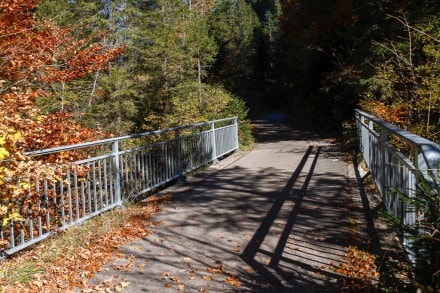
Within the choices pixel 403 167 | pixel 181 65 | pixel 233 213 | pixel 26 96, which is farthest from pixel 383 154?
pixel 181 65

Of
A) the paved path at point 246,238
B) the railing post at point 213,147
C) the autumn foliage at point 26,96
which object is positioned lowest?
the paved path at point 246,238

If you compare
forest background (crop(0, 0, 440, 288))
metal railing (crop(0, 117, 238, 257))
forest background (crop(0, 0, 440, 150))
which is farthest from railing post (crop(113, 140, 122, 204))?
forest background (crop(0, 0, 440, 150))

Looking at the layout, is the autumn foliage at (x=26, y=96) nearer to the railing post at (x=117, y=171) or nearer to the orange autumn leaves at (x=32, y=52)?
the orange autumn leaves at (x=32, y=52)

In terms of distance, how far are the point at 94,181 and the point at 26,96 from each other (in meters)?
1.36

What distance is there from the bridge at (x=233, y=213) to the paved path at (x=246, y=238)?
12 millimetres

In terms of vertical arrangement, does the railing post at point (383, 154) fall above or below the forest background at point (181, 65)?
below

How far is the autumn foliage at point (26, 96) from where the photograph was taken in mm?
3686

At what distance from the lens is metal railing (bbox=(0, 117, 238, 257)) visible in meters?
4.41

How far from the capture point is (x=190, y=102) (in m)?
16.8

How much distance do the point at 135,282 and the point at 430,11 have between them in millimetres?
10548

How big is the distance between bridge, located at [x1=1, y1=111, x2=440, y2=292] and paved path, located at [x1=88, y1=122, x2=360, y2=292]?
1 cm

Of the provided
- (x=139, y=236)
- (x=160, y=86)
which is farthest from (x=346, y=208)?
(x=160, y=86)

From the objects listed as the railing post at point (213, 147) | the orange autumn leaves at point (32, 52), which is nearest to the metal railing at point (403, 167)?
the railing post at point (213, 147)

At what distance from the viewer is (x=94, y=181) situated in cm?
557
